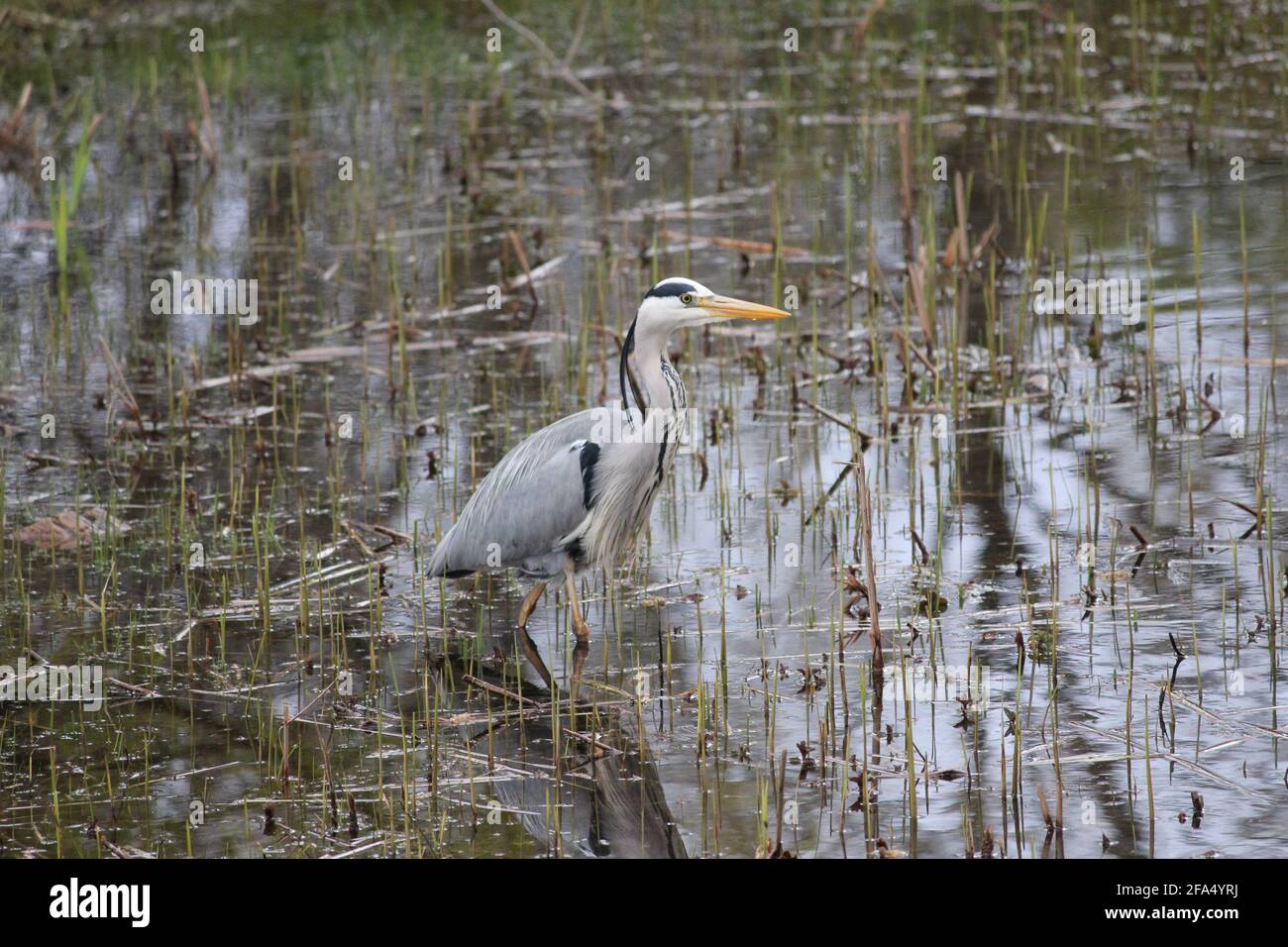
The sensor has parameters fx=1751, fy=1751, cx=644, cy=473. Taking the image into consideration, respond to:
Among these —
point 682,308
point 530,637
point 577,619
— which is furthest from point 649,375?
point 530,637

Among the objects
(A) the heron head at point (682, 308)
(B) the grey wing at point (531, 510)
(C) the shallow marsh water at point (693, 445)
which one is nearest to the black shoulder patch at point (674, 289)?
(A) the heron head at point (682, 308)

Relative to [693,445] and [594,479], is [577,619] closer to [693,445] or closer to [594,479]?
[594,479]

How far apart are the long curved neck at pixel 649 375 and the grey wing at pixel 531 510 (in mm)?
255

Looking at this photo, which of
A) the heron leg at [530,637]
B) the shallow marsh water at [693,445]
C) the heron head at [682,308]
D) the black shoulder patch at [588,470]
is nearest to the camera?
the shallow marsh water at [693,445]

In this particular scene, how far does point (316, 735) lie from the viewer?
624 cm

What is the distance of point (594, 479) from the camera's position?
23.4ft

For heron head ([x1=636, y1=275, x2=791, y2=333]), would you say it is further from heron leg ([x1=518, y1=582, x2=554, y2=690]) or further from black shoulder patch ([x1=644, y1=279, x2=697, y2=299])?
heron leg ([x1=518, y1=582, x2=554, y2=690])

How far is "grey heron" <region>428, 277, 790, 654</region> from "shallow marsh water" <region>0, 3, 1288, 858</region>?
0.29 metres

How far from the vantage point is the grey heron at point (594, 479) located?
7023 mm

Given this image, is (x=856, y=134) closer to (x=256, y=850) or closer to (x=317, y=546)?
(x=317, y=546)

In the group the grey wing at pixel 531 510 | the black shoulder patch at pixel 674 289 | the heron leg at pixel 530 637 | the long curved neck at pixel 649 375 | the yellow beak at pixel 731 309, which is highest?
the black shoulder patch at pixel 674 289

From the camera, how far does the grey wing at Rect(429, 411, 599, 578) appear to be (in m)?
7.14

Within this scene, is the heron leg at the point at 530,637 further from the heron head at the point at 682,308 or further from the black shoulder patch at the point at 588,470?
the heron head at the point at 682,308

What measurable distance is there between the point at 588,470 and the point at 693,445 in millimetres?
1830
